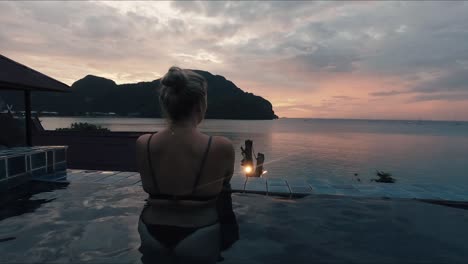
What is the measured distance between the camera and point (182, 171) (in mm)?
2523

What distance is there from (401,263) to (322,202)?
109 inches

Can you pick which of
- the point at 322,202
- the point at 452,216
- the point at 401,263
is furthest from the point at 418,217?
the point at 401,263

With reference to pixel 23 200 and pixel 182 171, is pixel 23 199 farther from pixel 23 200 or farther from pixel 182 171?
pixel 182 171

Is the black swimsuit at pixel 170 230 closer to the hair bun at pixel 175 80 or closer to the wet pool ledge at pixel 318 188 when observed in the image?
the hair bun at pixel 175 80

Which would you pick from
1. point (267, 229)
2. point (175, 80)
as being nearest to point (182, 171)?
point (175, 80)

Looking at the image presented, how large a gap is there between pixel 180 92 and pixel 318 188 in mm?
6510

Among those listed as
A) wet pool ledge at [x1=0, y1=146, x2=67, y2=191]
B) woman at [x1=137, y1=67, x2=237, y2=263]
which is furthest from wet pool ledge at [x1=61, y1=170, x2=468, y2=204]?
woman at [x1=137, y1=67, x2=237, y2=263]

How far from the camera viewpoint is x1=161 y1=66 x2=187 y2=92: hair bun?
244 centimetres

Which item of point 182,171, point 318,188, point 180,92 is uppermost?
point 180,92

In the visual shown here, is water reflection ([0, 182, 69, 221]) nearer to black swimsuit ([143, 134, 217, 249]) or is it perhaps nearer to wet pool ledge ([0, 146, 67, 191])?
wet pool ledge ([0, 146, 67, 191])

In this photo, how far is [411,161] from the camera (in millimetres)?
44312

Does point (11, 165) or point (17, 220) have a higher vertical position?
point (11, 165)

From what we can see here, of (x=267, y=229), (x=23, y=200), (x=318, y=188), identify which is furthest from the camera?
(x=318, y=188)

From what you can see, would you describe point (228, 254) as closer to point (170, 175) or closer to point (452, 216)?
point (170, 175)
